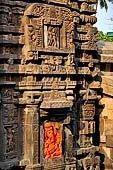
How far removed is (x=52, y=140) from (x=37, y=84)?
5.22ft

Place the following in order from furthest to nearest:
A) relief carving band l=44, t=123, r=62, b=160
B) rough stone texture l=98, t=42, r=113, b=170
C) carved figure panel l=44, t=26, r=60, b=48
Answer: rough stone texture l=98, t=42, r=113, b=170 < relief carving band l=44, t=123, r=62, b=160 < carved figure panel l=44, t=26, r=60, b=48

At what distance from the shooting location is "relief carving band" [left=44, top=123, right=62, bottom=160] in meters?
10.5

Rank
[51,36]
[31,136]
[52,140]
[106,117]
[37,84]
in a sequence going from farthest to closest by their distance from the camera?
[106,117] → [52,140] → [51,36] → [37,84] → [31,136]

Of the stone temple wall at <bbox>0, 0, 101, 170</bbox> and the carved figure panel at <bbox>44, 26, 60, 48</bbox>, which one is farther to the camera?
the carved figure panel at <bbox>44, 26, 60, 48</bbox>

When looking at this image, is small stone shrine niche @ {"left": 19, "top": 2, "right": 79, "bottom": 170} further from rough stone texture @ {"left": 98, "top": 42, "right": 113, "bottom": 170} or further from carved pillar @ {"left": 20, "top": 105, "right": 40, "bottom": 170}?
rough stone texture @ {"left": 98, "top": 42, "right": 113, "bottom": 170}

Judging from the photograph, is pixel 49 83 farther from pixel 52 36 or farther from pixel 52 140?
pixel 52 140

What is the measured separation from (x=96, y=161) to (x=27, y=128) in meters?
3.12

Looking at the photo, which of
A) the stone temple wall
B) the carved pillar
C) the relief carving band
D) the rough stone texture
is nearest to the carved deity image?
the stone temple wall

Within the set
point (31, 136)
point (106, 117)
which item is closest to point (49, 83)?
point (31, 136)

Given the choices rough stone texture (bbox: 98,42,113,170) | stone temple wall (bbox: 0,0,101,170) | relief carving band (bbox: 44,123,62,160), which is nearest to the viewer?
stone temple wall (bbox: 0,0,101,170)

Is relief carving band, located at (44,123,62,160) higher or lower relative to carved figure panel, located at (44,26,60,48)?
lower

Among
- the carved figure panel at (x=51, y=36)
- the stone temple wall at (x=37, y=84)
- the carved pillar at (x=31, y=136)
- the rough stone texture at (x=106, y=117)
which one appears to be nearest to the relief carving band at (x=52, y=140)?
the stone temple wall at (x=37, y=84)

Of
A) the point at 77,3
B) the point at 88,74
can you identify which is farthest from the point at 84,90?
the point at 77,3

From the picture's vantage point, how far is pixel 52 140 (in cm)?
1059
